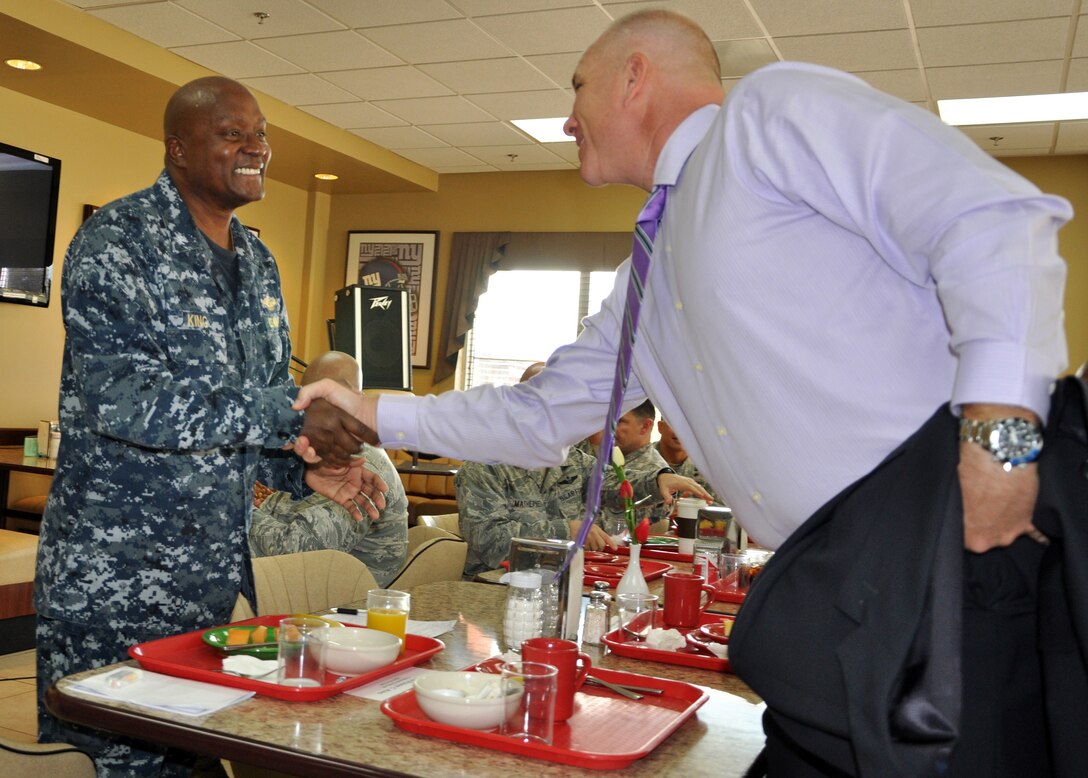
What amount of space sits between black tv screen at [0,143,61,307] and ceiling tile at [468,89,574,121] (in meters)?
2.95

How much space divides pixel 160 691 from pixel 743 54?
17.8 ft

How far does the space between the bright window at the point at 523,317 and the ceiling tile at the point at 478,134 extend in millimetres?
1426

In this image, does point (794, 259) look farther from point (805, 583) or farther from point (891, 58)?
point (891, 58)

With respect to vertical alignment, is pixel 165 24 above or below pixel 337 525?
above

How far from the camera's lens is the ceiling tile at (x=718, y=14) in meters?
5.30

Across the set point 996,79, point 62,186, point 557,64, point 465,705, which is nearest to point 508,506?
point 465,705

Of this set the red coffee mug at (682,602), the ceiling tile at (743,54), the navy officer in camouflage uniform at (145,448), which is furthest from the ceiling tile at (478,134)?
the red coffee mug at (682,602)

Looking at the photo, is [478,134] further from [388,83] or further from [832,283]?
[832,283]

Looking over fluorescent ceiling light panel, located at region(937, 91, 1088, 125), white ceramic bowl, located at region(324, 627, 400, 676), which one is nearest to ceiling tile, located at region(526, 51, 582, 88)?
fluorescent ceiling light panel, located at region(937, 91, 1088, 125)

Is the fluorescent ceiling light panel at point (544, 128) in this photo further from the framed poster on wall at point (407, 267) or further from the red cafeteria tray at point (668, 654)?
the red cafeteria tray at point (668, 654)

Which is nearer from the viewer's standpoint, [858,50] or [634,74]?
[634,74]

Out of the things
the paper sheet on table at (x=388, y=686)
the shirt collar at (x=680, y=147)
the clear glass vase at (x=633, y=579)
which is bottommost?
the paper sheet on table at (x=388, y=686)

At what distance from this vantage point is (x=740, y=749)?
1.45 m

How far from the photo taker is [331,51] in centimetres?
639
